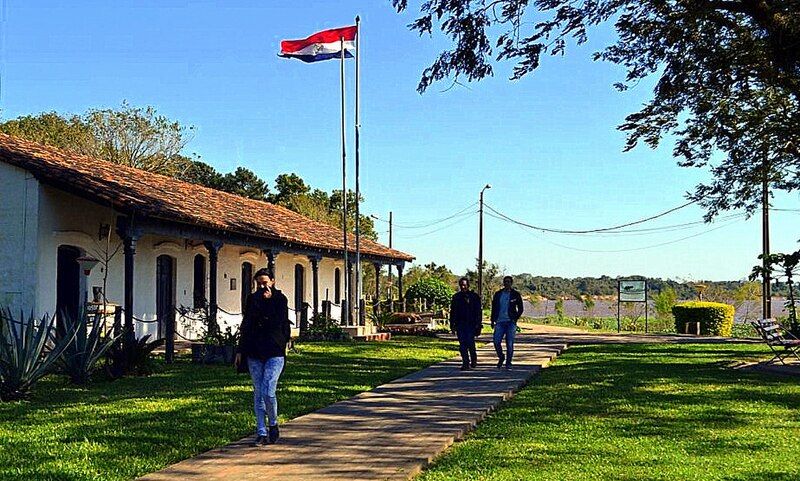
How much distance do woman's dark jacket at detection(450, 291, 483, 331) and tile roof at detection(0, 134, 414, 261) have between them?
5913 millimetres

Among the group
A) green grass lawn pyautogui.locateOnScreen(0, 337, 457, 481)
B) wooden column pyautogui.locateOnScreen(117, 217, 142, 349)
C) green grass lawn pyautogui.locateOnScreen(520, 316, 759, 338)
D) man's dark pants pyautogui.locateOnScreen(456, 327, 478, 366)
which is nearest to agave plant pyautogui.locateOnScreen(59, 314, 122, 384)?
green grass lawn pyautogui.locateOnScreen(0, 337, 457, 481)

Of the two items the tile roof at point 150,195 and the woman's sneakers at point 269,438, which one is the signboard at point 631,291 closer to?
the tile roof at point 150,195

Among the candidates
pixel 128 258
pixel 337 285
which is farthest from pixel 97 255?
pixel 337 285

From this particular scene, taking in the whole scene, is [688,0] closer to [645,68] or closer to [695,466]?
[645,68]

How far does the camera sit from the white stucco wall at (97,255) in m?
17.5

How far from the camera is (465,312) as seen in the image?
15.6 meters

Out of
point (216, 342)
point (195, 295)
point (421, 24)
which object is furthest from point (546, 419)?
point (195, 295)

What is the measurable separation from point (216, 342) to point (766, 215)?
70.8 feet

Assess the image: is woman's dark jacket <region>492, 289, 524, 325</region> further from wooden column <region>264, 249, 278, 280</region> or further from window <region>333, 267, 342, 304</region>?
window <region>333, 267, 342, 304</region>

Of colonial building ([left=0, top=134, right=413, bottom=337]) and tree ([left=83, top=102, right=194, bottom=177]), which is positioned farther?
tree ([left=83, top=102, right=194, bottom=177])

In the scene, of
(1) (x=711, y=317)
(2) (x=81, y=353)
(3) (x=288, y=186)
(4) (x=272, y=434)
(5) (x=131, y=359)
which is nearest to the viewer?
(4) (x=272, y=434)

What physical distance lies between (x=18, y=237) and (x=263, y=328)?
11.1 meters

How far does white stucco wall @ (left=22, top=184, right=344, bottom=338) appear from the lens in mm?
17531

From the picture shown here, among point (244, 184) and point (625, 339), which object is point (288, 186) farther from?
point (625, 339)
